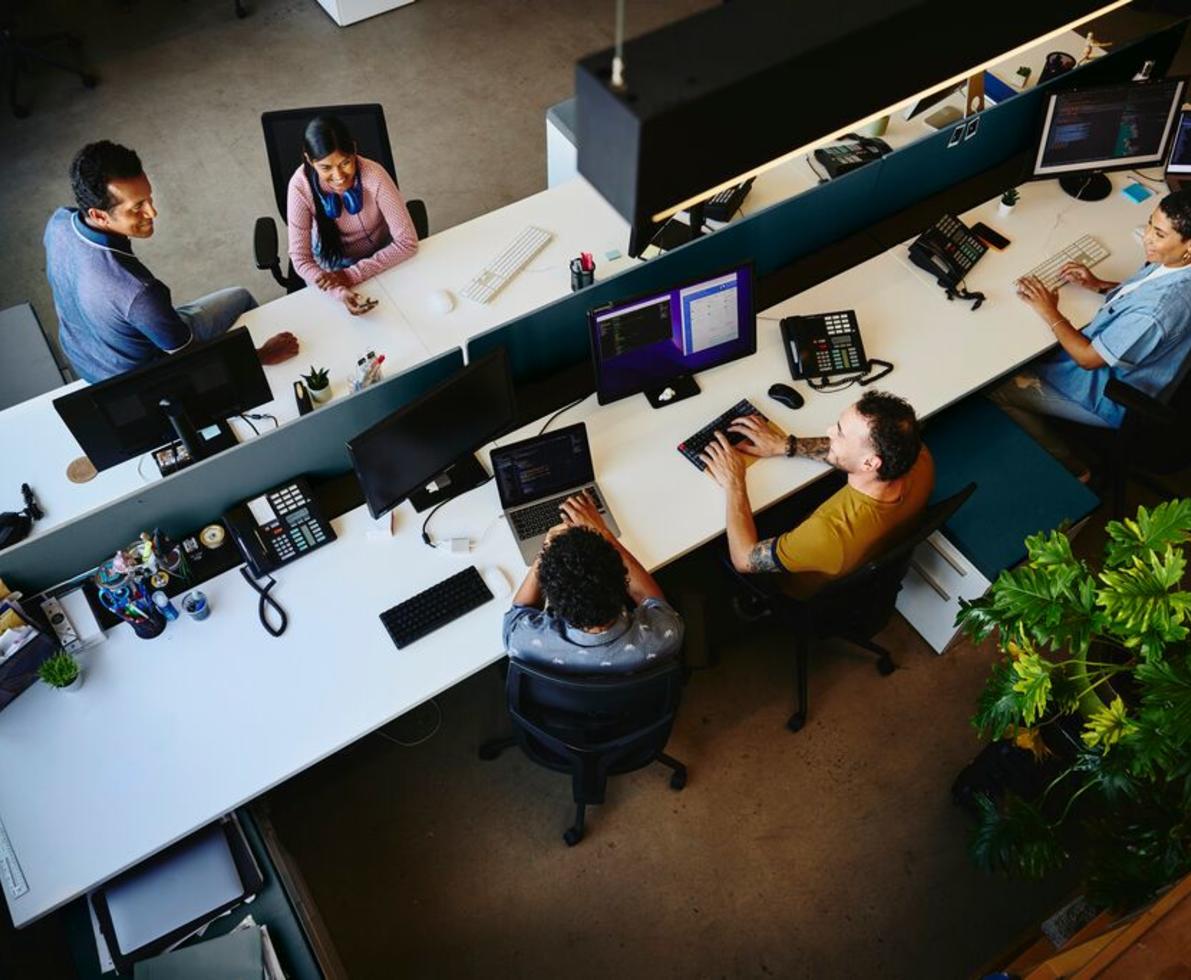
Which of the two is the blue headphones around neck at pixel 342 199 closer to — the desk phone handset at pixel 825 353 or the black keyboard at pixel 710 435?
the black keyboard at pixel 710 435

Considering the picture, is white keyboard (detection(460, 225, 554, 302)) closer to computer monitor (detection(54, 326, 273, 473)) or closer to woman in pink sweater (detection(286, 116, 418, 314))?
woman in pink sweater (detection(286, 116, 418, 314))

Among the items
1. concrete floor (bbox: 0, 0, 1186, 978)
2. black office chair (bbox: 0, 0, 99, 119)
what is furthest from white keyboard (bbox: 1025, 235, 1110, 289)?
black office chair (bbox: 0, 0, 99, 119)

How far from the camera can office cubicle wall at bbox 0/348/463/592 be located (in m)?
2.63

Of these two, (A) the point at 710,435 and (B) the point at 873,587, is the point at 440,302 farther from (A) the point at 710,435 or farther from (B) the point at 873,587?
(B) the point at 873,587

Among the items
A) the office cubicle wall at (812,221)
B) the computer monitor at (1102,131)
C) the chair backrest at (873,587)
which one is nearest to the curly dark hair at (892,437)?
the chair backrest at (873,587)

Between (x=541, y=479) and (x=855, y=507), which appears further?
(x=541, y=479)

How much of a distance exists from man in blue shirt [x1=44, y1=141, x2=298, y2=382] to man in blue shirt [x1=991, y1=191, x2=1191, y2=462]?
2999mm

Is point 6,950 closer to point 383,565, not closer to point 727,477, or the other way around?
point 383,565

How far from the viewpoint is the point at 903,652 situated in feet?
11.6

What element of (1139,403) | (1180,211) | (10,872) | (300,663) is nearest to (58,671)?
(10,872)

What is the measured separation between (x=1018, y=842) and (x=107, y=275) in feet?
10.3

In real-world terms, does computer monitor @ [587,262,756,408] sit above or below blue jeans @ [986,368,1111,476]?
above

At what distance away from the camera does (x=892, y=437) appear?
8.69ft

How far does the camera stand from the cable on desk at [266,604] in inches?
107
